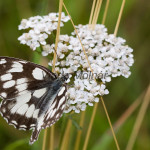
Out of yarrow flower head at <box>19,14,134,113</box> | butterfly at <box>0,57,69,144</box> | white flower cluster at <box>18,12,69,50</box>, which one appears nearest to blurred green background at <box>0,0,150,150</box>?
white flower cluster at <box>18,12,69,50</box>

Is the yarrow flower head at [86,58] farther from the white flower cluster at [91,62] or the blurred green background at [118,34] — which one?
the blurred green background at [118,34]

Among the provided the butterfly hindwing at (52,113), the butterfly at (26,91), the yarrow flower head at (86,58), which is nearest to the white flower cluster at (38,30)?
the yarrow flower head at (86,58)

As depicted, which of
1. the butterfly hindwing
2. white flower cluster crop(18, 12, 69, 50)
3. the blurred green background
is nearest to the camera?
the butterfly hindwing

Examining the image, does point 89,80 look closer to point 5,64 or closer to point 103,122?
point 5,64

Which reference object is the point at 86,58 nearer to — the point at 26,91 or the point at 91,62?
the point at 91,62

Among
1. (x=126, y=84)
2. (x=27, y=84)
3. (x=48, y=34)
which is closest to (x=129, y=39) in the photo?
(x=126, y=84)

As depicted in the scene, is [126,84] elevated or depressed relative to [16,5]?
depressed

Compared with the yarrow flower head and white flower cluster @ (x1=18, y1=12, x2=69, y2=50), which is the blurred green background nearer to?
white flower cluster @ (x1=18, y1=12, x2=69, y2=50)

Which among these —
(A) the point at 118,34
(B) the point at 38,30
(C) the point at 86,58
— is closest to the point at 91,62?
(C) the point at 86,58
